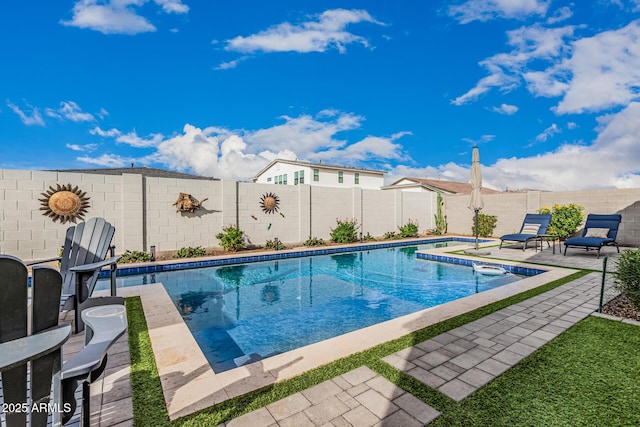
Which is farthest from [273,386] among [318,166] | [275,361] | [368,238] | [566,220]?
[318,166]

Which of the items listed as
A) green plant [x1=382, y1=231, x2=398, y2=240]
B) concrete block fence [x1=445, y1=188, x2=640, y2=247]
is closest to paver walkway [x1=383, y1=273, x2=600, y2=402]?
concrete block fence [x1=445, y1=188, x2=640, y2=247]

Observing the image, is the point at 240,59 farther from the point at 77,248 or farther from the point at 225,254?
the point at 77,248

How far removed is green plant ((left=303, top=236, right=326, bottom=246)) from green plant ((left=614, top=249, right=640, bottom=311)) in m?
9.04

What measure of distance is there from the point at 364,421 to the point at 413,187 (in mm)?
23962

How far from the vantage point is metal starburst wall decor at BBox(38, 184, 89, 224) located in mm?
7484

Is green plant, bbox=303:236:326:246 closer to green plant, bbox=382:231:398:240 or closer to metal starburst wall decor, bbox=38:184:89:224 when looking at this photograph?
green plant, bbox=382:231:398:240

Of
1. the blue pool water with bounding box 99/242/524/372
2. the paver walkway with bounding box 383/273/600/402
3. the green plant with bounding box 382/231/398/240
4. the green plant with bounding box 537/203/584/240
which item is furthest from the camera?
the green plant with bounding box 382/231/398/240

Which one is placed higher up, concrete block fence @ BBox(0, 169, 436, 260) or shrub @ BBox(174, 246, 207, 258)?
concrete block fence @ BBox(0, 169, 436, 260)

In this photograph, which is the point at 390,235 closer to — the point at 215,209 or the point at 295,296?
the point at 215,209

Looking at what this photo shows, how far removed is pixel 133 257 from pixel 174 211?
1.76 m

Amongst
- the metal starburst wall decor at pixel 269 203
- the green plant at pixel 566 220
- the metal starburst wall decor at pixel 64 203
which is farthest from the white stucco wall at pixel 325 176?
the metal starburst wall decor at pixel 64 203

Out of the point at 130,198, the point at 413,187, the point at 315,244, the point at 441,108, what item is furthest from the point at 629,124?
the point at 130,198

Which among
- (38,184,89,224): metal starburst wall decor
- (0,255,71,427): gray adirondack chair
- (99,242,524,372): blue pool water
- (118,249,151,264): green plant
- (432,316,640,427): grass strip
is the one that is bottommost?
(99,242,524,372): blue pool water

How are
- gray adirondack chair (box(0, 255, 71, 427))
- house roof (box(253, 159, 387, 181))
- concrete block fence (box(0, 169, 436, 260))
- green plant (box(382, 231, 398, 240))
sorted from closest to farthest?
1. gray adirondack chair (box(0, 255, 71, 427))
2. concrete block fence (box(0, 169, 436, 260))
3. green plant (box(382, 231, 398, 240))
4. house roof (box(253, 159, 387, 181))
